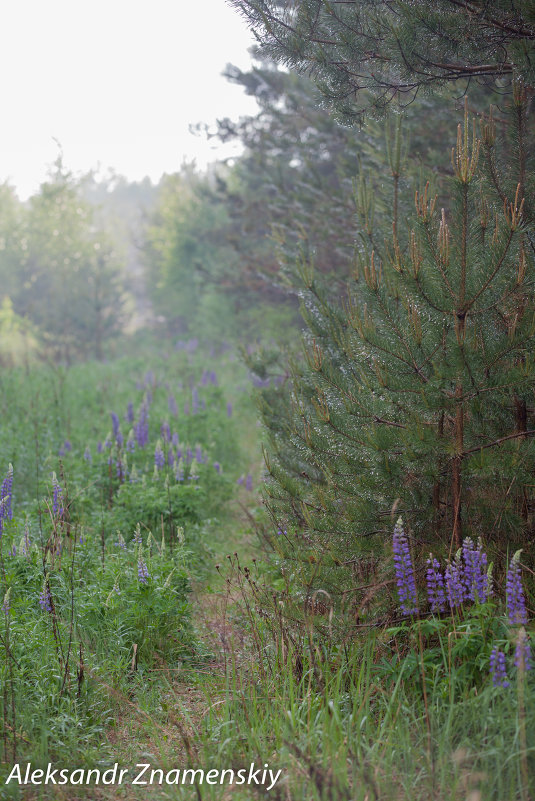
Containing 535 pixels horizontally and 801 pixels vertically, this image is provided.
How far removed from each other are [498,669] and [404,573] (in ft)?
2.17

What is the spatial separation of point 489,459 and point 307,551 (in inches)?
55.4

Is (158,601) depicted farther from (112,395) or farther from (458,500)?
(112,395)

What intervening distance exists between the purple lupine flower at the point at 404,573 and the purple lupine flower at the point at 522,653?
0.66 meters

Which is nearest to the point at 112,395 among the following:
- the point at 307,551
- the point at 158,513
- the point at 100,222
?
the point at 158,513

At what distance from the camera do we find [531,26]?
3.51 meters

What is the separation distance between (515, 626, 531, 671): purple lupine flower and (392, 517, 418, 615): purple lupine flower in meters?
0.66

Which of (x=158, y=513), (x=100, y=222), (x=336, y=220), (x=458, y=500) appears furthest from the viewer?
(x=100, y=222)

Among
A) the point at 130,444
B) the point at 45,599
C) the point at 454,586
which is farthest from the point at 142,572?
the point at 130,444

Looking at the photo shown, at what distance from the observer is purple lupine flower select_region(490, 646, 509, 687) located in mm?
2770

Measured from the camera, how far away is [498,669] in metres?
2.84

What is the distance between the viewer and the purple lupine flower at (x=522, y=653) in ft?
8.37

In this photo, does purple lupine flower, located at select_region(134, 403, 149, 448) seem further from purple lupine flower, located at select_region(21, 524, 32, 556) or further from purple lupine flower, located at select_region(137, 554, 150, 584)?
purple lupine flower, located at select_region(137, 554, 150, 584)

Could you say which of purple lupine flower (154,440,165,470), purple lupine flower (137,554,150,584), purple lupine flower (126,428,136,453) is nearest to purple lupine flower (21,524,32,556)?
purple lupine flower (137,554,150,584)

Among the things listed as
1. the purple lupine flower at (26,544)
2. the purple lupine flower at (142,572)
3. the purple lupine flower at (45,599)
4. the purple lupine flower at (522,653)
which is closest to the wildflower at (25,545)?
the purple lupine flower at (26,544)
